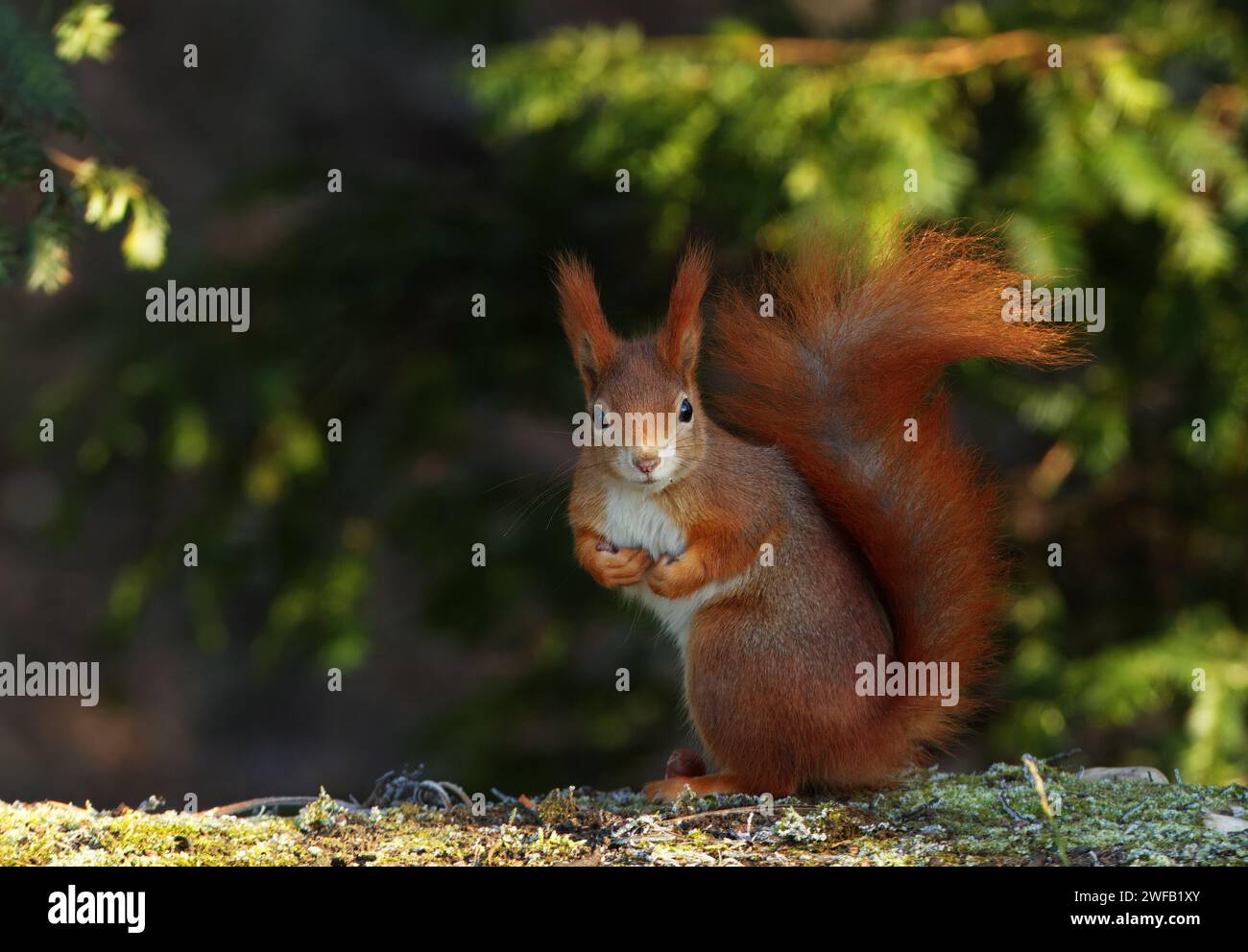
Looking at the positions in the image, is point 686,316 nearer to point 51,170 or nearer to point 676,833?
point 676,833

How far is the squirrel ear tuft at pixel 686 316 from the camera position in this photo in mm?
1923

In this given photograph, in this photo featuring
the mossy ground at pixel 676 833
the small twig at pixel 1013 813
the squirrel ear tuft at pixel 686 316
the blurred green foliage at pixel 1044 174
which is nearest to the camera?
the mossy ground at pixel 676 833

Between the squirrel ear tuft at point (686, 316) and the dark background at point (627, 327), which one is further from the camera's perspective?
the dark background at point (627, 327)

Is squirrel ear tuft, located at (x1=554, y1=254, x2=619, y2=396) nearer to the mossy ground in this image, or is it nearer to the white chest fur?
the white chest fur

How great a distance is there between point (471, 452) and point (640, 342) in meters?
1.59

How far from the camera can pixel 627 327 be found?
3113 millimetres

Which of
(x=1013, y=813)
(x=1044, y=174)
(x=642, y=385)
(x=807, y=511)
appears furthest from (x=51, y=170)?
(x=1044, y=174)

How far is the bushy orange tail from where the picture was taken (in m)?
1.91

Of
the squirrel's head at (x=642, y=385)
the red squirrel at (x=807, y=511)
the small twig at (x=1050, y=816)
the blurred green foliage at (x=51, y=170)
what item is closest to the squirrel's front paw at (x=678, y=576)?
the red squirrel at (x=807, y=511)

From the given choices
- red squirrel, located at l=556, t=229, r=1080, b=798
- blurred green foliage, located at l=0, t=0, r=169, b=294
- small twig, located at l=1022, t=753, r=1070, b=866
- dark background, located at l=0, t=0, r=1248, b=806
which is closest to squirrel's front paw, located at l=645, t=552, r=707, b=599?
red squirrel, located at l=556, t=229, r=1080, b=798

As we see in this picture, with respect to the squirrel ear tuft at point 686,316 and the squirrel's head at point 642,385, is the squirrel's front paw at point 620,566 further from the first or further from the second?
the squirrel ear tuft at point 686,316

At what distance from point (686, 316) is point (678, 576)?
14.3 inches

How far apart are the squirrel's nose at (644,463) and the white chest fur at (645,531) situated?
4.1 inches

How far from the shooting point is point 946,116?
2883 mm
